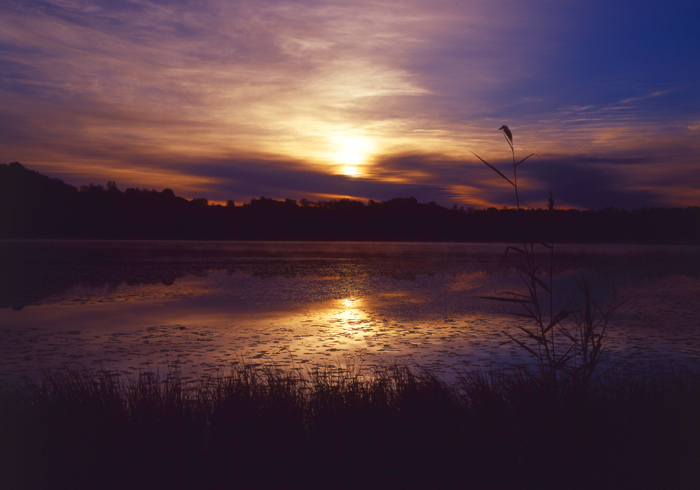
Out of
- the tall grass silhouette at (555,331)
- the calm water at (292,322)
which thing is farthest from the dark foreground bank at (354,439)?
the calm water at (292,322)

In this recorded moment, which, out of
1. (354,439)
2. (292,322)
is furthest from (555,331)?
(354,439)

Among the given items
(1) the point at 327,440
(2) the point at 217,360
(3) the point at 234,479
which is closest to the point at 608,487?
(1) the point at 327,440

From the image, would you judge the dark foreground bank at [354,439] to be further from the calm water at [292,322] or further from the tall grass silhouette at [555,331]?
the calm water at [292,322]

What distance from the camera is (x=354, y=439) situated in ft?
16.8

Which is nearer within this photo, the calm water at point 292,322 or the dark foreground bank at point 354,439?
the dark foreground bank at point 354,439

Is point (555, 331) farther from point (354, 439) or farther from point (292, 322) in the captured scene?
point (354, 439)

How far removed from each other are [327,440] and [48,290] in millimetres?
18988

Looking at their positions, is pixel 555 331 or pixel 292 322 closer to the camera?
pixel 555 331

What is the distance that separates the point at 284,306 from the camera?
16.7 metres

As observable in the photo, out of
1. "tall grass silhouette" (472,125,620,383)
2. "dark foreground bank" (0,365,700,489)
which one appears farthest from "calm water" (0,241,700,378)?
"dark foreground bank" (0,365,700,489)

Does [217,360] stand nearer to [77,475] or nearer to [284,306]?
Result: [77,475]

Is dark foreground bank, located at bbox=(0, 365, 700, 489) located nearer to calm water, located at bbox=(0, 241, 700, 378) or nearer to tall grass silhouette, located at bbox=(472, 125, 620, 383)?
tall grass silhouette, located at bbox=(472, 125, 620, 383)

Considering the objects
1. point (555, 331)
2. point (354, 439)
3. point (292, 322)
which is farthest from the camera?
point (292, 322)

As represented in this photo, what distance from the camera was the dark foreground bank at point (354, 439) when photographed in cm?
468
